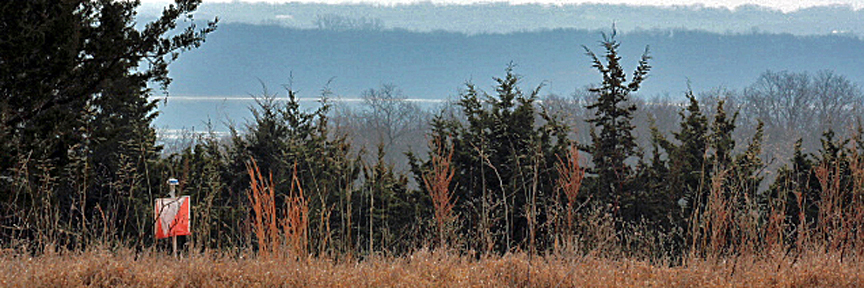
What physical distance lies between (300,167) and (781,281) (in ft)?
22.0

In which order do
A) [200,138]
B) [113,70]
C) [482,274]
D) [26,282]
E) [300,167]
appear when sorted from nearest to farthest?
[26,282]
[482,274]
[113,70]
[300,167]
[200,138]

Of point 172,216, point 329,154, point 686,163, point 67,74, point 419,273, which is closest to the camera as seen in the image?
point 419,273

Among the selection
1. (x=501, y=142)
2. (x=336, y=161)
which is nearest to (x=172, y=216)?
(x=336, y=161)

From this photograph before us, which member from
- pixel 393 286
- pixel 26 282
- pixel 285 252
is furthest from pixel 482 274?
pixel 26 282

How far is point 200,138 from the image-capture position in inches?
407

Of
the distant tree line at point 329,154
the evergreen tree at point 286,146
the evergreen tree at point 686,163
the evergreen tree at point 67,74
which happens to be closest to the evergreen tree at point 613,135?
the distant tree line at point 329,154

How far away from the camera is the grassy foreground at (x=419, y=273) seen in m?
3.97

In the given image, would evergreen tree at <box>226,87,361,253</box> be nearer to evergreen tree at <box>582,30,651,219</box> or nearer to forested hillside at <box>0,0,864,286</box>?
forested hillside at <box>0,0,864,286</box>

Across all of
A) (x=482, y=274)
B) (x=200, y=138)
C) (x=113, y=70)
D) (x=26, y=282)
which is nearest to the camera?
(x=26, y=282)

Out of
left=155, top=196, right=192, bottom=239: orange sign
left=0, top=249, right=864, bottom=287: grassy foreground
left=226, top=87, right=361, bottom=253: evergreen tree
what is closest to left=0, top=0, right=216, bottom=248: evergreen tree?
left=155, top=196, right=192, bottom=239: orange sign

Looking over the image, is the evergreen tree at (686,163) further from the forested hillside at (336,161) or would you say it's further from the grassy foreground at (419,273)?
the grassy foreground at (419,273)

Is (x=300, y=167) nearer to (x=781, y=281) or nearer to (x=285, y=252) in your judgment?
(x=285, y=252)

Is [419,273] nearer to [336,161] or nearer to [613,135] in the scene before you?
[336,161]

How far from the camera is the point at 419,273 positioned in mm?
4262
